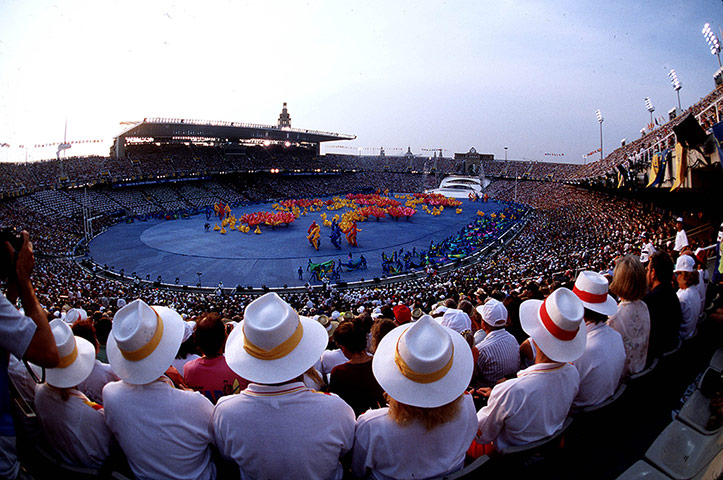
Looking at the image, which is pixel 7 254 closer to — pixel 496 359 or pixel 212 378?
pixel 212 378

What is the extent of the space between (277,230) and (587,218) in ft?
86.4

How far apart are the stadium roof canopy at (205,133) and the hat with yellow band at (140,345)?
197 feet

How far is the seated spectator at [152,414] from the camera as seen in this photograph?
7.82 ft

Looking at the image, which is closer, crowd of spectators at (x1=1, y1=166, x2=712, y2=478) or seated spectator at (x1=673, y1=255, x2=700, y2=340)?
crowd of spectators at (x1=1, y1=166, x2=712, y2=478)

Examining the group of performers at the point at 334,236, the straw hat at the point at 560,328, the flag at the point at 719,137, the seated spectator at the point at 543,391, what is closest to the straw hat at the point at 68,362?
the seated spectator at the point at 543,391

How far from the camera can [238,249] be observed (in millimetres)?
29016

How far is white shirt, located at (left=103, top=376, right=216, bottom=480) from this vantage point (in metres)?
2.38

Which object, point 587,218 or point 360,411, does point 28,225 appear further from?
point 587,218

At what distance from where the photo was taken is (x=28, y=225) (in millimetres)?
30734

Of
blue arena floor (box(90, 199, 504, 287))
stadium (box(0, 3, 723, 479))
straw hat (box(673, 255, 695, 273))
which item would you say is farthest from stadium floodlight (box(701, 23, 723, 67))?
straw hat (box(673, 255, 695, 273))

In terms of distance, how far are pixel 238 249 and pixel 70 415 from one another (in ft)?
90.4

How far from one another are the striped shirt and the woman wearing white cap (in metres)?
1.63

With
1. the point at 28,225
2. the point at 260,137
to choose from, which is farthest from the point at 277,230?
the point at 260,137

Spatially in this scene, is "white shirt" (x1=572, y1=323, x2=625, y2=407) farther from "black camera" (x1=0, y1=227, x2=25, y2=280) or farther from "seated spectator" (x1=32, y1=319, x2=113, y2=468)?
"black camera" (x1=0, y1=227, x2=25, y2=280)
